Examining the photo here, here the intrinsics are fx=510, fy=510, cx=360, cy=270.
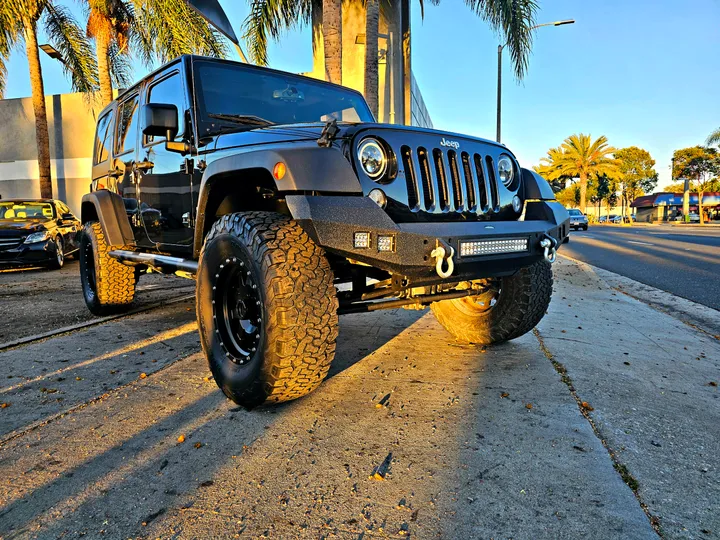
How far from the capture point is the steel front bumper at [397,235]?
7.82 feet

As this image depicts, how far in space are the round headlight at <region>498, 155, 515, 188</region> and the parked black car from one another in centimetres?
844

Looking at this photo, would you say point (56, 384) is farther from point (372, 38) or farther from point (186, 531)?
point (372, 38)

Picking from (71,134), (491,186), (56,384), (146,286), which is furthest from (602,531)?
(71,134)

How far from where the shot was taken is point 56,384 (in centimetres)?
313

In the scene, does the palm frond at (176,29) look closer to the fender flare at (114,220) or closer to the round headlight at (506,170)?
the fender flare at (114,220)

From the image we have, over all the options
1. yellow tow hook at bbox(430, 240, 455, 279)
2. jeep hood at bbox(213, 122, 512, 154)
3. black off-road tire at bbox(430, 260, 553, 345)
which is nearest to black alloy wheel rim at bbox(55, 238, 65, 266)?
jeep hood at bbox(213, 122, 512, 154)

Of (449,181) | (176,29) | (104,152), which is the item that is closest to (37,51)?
(176,29)

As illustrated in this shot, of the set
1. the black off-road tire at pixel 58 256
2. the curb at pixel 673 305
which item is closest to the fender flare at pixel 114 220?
the curb at pixel 673 305

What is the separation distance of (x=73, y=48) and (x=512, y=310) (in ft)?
62.2

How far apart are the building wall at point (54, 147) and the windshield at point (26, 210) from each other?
827cm

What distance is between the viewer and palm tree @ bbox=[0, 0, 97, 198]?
15.0 meters

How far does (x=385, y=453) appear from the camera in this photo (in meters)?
2.22

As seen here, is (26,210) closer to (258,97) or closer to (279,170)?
(258,97)

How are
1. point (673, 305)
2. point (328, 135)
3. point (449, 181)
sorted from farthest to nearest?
point (673, 305) → point (449, 181) → point (328, 135)
